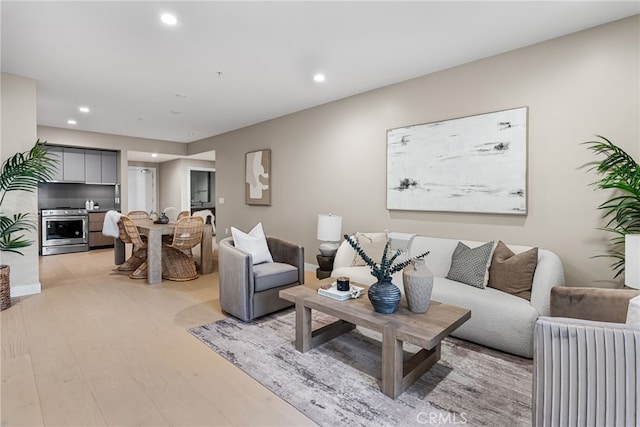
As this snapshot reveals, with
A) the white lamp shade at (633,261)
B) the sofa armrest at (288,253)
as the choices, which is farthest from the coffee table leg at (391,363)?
the sofa armrest at (288,253)

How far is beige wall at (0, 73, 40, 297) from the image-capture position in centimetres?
364

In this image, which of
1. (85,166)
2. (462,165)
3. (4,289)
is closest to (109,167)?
(85,166)

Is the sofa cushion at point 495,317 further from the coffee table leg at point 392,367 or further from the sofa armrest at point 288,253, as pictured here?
the sofa armrest at point 288,253

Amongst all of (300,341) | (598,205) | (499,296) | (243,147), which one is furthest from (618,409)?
(243,147)

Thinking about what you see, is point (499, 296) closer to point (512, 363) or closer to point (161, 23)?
point (512, 363)

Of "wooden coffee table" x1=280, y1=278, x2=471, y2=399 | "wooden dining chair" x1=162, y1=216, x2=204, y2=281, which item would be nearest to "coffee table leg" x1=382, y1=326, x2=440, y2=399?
"wooden coffee table" x1=280, y1=278, x2=471, y2=399

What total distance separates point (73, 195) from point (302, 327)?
7.31m

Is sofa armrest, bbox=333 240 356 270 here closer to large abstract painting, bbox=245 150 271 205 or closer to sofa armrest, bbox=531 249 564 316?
sofa armrest, bbox=531 249 564 316

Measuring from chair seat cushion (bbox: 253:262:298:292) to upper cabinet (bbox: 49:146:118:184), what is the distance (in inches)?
228

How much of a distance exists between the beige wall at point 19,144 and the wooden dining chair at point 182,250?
1.48 meters

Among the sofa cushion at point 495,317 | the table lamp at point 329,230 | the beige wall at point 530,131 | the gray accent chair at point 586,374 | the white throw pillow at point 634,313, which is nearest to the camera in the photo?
the gray accent chair at point 586,374

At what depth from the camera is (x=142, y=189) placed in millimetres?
10180

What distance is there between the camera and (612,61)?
260 centimetres

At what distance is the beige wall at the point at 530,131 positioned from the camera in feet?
8.61
